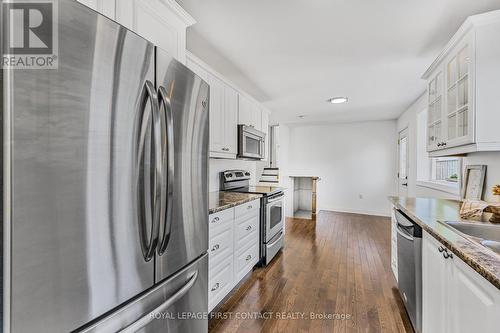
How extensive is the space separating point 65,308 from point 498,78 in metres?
2.55

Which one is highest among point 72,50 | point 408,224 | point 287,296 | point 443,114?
point 443,114

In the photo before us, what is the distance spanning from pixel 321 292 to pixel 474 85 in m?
A: 2.10

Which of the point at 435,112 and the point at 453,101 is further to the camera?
the point at 435,112

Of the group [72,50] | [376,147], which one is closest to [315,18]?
[72,50]

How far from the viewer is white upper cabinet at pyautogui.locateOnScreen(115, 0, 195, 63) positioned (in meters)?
1.26

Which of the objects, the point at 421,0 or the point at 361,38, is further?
the point at 361,38

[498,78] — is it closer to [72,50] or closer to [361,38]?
[361,38]

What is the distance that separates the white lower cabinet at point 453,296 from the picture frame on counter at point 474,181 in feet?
3.59

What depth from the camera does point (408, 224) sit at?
1.76 metres

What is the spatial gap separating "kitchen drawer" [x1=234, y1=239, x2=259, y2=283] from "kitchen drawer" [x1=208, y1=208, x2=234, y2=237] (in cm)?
45

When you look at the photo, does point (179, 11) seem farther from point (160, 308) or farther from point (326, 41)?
point (160, 308)

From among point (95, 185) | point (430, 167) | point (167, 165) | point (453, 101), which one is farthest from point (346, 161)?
point (95, 185)

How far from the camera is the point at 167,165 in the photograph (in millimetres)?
1006

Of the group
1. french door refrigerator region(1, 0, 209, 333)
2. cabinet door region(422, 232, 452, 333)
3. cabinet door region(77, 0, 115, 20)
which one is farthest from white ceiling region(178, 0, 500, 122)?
cabinet door region(422, 232, 452, 333)
